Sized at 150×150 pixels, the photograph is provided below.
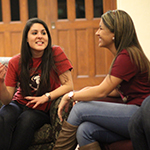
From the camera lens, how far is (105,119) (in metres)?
1.29

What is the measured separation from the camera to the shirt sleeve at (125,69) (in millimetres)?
1329

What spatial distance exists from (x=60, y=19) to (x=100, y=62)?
94 centimetres

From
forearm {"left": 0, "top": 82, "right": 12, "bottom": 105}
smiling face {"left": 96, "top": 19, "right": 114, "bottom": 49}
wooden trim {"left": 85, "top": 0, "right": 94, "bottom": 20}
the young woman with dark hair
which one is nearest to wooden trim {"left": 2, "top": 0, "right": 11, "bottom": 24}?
wooden trim {"left": 85, "top": 0, "right": 94, "bottom": 20}

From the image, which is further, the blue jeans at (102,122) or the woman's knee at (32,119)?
the woman's knee at (32,119)

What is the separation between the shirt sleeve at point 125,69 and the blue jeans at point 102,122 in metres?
0.16

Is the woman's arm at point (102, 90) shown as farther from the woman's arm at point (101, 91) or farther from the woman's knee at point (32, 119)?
the woman's knee at point (32, 119)

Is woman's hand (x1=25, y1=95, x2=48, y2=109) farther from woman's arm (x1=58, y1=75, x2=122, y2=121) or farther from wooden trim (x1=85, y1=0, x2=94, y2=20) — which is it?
wooden trim (x1=85, y1=0, x2=94, y2=20)

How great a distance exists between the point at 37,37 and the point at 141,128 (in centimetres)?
104

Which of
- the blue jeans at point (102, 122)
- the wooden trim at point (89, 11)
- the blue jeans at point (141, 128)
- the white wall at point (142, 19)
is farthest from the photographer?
the wooden trim at point (89, 11)

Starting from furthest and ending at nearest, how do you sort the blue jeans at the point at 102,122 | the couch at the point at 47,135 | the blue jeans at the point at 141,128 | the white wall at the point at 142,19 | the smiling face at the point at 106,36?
the white wall at the point at 142,19 < the couch at the point at 47,135 < the smiling face at the point at 106,36 < the blue jeans at the point at 102,122 < the blue jeans at the point at 141,128

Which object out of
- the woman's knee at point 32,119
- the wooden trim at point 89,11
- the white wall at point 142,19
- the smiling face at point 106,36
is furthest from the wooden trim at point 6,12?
the smiling face at point 106,36

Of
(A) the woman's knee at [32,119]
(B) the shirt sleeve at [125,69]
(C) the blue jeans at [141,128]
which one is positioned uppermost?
(B) the shirt sleeve at [125,69]

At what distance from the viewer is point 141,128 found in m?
1.04

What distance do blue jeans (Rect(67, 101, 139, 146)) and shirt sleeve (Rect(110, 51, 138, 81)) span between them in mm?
163
